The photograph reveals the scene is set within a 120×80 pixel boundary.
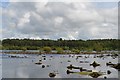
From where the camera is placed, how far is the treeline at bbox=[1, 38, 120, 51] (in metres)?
132

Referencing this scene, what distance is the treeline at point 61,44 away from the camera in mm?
132500

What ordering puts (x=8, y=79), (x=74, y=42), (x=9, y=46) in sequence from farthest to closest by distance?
(x=74, y=42)
(x=9, y=46)
(x=8, y=79)

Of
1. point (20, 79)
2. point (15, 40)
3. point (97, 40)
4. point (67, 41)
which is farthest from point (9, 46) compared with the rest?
point (20, 79)

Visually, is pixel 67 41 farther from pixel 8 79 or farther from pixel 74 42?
pixel 8 79

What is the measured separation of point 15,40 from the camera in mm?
147625

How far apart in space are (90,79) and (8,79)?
33.5ft

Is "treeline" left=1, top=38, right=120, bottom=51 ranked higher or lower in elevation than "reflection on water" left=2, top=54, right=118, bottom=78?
higher

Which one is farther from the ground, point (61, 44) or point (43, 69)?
point (61, 44)

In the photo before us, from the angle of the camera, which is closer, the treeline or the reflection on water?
the reflection on water

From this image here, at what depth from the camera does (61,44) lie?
467 ft

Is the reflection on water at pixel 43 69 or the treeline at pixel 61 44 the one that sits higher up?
the treeline at pixel 61 44

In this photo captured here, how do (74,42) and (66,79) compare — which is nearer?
(66,79)

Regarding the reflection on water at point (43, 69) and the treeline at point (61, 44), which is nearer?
the reflection on water at point (43, 69)

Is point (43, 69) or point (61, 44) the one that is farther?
point (61, 44)
